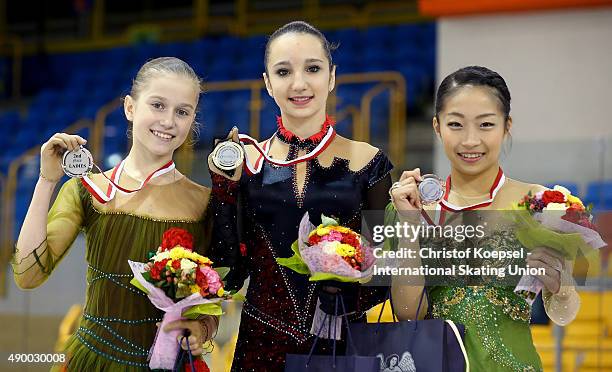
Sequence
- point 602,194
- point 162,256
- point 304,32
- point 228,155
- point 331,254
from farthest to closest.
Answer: point 602,194
point 304,32
point 228,155
point 162,256
point 331,254

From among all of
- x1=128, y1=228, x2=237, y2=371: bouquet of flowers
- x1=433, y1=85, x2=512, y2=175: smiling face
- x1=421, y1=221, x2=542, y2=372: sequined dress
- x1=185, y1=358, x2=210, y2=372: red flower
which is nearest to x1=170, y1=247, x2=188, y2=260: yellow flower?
x1=128, y1=228, x2=237, y2=371: bouquet of flowers

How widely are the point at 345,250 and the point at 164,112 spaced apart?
0.71m

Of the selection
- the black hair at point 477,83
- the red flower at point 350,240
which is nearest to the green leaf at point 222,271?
the red flower at point 350,240

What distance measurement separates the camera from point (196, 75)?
113 inches

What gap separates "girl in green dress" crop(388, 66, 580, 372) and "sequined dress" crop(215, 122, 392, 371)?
0.16m

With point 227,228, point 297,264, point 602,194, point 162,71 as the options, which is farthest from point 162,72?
point 602,194

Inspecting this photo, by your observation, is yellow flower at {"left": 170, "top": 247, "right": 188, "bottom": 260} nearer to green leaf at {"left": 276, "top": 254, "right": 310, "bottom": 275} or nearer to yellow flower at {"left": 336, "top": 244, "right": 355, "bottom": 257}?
green leaf at {"left": 276, "top": 254, "right": 310, "bottom": 275}

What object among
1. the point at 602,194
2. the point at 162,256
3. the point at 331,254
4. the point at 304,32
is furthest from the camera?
the point at 602,194

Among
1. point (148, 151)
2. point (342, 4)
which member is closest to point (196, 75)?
point (148, 151)

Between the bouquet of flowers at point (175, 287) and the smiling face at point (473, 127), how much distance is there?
0.74 m

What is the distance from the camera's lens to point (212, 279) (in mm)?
2510

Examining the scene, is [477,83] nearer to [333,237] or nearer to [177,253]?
[333,237]

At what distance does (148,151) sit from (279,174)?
0.40m

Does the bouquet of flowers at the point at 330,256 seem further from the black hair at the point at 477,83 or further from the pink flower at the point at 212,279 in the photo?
the black hair at the point at 477,83
